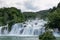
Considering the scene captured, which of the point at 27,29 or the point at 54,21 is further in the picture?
the point at 27,29

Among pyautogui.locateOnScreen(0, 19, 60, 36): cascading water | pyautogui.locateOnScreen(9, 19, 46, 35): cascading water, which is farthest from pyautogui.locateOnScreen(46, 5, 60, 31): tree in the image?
pyautogui.locateOnScreen(9, 19, 46, 35): cascading water

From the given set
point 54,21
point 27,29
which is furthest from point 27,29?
point 54,21

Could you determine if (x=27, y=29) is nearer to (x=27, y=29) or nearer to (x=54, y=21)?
(x=27, y=29)

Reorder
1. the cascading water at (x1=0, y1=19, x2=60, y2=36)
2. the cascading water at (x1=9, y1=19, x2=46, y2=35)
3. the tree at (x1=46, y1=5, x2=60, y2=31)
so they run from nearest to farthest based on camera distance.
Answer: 1. the tree at (x1=46, y1=5, x2=60, y2=31)
2. the cascading water at (x1=0, y1=19, x2=60, y2=36)
3. the cascading water at (x1=9, y1=19, x2=46, y2=35)

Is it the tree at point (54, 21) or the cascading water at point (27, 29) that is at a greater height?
the tree at point (54, 21)

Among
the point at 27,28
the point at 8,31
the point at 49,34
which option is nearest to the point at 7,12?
the point at 8,31

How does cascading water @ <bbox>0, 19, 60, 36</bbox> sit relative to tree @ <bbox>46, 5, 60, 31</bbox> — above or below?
below

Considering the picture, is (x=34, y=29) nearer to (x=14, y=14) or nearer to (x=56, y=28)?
(x=56, y=28)

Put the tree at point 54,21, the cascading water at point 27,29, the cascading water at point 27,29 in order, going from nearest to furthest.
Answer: the tree at point 54,21
the cascading water at point 27,29
the cascading water at point 27,29

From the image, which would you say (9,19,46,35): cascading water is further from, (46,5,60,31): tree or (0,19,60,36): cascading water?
(46,5,60,31): tree

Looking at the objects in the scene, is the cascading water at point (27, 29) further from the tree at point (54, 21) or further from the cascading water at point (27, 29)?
the tree at point (54, 21)

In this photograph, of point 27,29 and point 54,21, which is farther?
point 27,29

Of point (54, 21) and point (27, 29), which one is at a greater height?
point (54, 21)

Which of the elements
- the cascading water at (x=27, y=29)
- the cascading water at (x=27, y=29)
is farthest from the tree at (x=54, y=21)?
the cascading water at (x=27, y=29)
